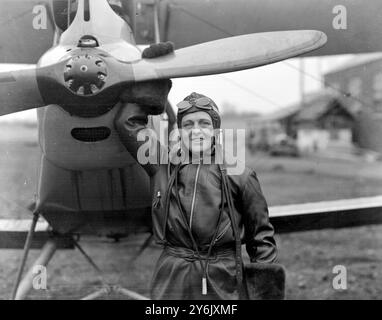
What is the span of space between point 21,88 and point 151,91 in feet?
1.88

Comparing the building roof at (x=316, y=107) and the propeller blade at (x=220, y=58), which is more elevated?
the propeller blade at (x=220, y=58)

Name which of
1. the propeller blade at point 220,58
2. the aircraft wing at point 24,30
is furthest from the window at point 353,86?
the propeller blade at point 220,58

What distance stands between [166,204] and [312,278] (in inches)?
123

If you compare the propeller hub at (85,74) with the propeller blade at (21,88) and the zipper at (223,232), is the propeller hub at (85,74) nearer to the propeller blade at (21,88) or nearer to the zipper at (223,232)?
the propeller blade at (21,88)

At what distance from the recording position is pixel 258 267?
1.97 m

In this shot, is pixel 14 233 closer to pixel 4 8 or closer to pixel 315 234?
pixel 4 8

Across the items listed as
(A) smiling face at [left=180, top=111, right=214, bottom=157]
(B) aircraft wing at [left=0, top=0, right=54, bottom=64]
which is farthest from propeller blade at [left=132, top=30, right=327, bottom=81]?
(B) aircraft wing at [left=0, top=0, right=54, bottom=64]

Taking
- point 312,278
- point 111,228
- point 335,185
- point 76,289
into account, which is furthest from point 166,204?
point 335,185

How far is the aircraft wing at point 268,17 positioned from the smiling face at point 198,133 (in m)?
1.48

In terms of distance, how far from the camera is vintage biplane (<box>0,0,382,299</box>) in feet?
7.29

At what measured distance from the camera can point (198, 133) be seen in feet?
6.82

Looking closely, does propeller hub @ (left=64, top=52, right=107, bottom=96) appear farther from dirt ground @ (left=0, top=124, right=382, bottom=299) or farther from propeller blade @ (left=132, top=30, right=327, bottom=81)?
dirt ground @ (left=0, top=124, right=382, bottom=299)

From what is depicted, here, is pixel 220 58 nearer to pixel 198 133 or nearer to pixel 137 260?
pixel 198 133

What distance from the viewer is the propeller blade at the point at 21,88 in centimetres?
230
